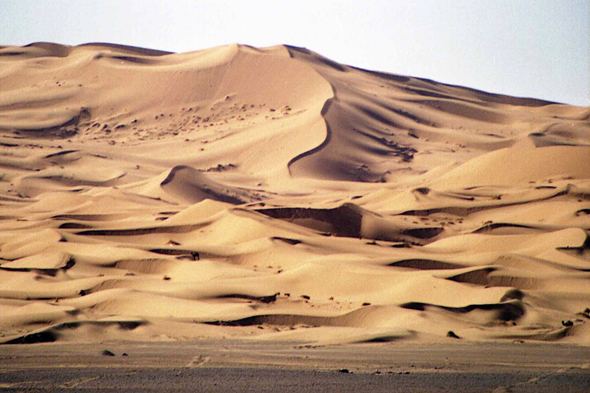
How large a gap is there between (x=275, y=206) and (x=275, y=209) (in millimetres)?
1595

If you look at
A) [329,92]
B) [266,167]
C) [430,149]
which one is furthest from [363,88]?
[266,167]

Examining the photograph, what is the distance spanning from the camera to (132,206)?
24.5 metres

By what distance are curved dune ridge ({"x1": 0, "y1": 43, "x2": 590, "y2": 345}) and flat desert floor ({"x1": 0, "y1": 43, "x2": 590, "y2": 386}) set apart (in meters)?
0.07

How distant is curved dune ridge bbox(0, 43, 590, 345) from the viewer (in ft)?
33.6

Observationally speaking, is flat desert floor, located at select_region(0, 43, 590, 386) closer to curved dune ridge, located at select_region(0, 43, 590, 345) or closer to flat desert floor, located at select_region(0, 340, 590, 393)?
curved dune ridge, located at select_region(0, 43, 590, 345)

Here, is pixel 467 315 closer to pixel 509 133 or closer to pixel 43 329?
pixel 43 329

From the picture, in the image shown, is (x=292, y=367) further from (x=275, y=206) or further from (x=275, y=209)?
(x=275, y=206)

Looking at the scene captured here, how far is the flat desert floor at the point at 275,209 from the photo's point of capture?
998cm

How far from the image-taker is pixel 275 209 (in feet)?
66.2

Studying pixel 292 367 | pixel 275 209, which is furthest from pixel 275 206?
pixel 292 367

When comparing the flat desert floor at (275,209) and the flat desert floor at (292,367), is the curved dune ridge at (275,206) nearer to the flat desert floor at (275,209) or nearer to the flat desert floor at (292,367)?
the flat desert floor at (275,209)

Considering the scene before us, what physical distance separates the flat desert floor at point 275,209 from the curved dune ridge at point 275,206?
7 cm

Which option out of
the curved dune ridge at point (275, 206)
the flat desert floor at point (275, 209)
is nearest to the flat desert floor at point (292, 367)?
the flat desert floor at point (275, 209)

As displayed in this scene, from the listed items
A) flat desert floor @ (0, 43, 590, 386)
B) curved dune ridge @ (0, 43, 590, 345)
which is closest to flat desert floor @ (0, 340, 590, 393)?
flat desert floor @ (0, 43, 590, 386)
